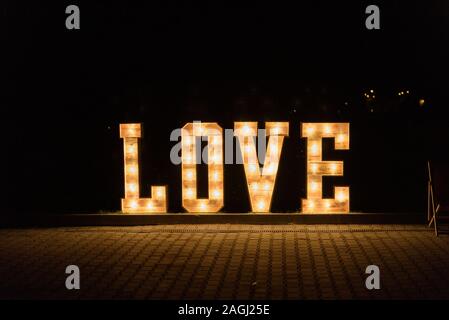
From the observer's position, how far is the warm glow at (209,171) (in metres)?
11.3

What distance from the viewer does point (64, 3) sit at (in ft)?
43.4

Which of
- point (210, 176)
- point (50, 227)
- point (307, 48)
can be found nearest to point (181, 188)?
point (210, 176)

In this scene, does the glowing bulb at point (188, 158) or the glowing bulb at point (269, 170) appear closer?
the glowing bulb at point (269, 170)

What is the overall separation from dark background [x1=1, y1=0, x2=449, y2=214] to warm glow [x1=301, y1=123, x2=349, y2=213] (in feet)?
1.55

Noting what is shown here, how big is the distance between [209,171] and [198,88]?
1822mm

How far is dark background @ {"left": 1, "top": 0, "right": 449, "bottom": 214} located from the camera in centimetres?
1165

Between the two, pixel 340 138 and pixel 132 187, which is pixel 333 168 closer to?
pixel 340 138

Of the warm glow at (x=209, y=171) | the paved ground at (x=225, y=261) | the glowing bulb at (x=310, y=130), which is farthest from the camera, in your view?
the warm glow at (x=209, y=171)

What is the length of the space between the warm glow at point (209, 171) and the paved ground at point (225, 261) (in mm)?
501

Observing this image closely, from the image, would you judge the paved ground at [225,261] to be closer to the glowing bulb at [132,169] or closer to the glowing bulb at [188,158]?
the glowing bulb at [132,169]

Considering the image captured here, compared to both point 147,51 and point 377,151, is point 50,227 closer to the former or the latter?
point 147,51

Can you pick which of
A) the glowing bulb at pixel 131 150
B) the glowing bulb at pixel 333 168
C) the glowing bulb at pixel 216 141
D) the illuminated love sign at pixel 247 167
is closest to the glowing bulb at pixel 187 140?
the illuminated love sign at pixel 247 167

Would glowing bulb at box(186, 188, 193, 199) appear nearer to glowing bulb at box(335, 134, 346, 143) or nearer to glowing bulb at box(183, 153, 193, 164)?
glowing bulb at box(183, 153, 193, 164)

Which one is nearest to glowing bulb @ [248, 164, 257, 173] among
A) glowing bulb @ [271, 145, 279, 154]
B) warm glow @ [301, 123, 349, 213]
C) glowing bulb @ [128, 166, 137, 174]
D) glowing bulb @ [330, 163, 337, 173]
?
glowing bulb @ [271, 145, 279, 154]
